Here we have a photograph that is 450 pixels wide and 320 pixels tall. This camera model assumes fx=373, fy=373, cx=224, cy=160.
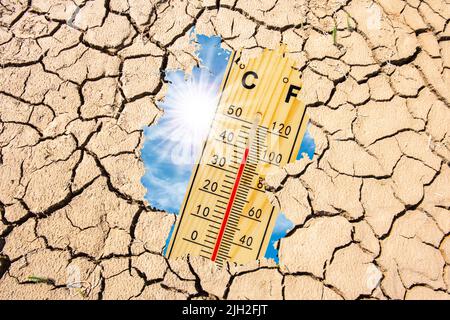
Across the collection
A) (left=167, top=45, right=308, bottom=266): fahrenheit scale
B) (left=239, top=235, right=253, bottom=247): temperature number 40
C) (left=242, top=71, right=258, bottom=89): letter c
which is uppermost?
(left=242, top=71, right=258, bottom=89): letter c

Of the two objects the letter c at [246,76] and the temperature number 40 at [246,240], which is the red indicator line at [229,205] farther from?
the letter c at [246,76]

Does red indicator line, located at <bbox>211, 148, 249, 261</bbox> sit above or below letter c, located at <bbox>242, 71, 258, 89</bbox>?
below

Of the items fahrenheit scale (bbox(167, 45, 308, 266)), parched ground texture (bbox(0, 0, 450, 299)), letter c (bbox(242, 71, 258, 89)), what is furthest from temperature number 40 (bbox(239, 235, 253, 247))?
letter c (bbox(242, 71, 258, 89))

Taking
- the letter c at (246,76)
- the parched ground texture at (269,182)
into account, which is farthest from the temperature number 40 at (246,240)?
Answer: the letter c at (246,76)

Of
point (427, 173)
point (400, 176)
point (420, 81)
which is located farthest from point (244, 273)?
point (420, 81)

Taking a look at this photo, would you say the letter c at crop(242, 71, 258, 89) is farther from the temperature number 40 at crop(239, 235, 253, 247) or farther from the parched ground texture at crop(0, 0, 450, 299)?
the temperature number 40 at crop(239, 235, 253, 247)
